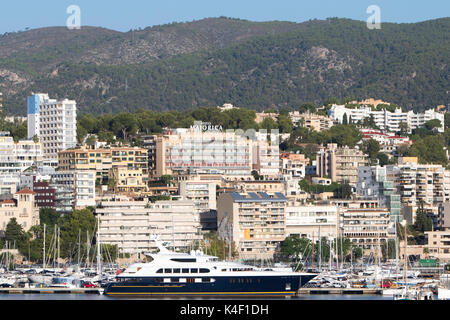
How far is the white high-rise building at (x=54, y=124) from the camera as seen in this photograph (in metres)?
101

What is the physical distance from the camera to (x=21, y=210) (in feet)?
251

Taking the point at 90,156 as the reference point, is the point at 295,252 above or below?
below

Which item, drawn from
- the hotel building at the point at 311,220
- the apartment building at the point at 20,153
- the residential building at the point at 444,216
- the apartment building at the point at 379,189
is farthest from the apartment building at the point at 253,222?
the apartment building at the point at 20,153

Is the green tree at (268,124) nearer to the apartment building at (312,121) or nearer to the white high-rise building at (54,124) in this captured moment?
the apartment building at (312,121)

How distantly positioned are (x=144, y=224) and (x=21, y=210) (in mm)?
9210

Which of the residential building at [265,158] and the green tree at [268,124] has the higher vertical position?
the green tree at [268,124]

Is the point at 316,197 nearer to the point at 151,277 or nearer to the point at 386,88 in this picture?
the point at 151,277

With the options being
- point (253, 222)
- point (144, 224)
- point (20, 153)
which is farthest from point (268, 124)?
point (144, 224)

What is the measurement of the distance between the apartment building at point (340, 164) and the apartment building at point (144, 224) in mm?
26153

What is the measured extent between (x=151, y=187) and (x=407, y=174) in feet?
77.4

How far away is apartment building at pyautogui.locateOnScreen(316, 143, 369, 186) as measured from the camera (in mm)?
100312

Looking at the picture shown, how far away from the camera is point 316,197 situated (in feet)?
294

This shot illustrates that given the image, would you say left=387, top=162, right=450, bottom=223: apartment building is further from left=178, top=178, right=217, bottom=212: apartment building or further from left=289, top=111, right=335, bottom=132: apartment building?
left=289, top=111, right=335, bottom=132: apartment building

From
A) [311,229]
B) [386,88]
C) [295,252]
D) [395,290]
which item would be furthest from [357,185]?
[386,88]
